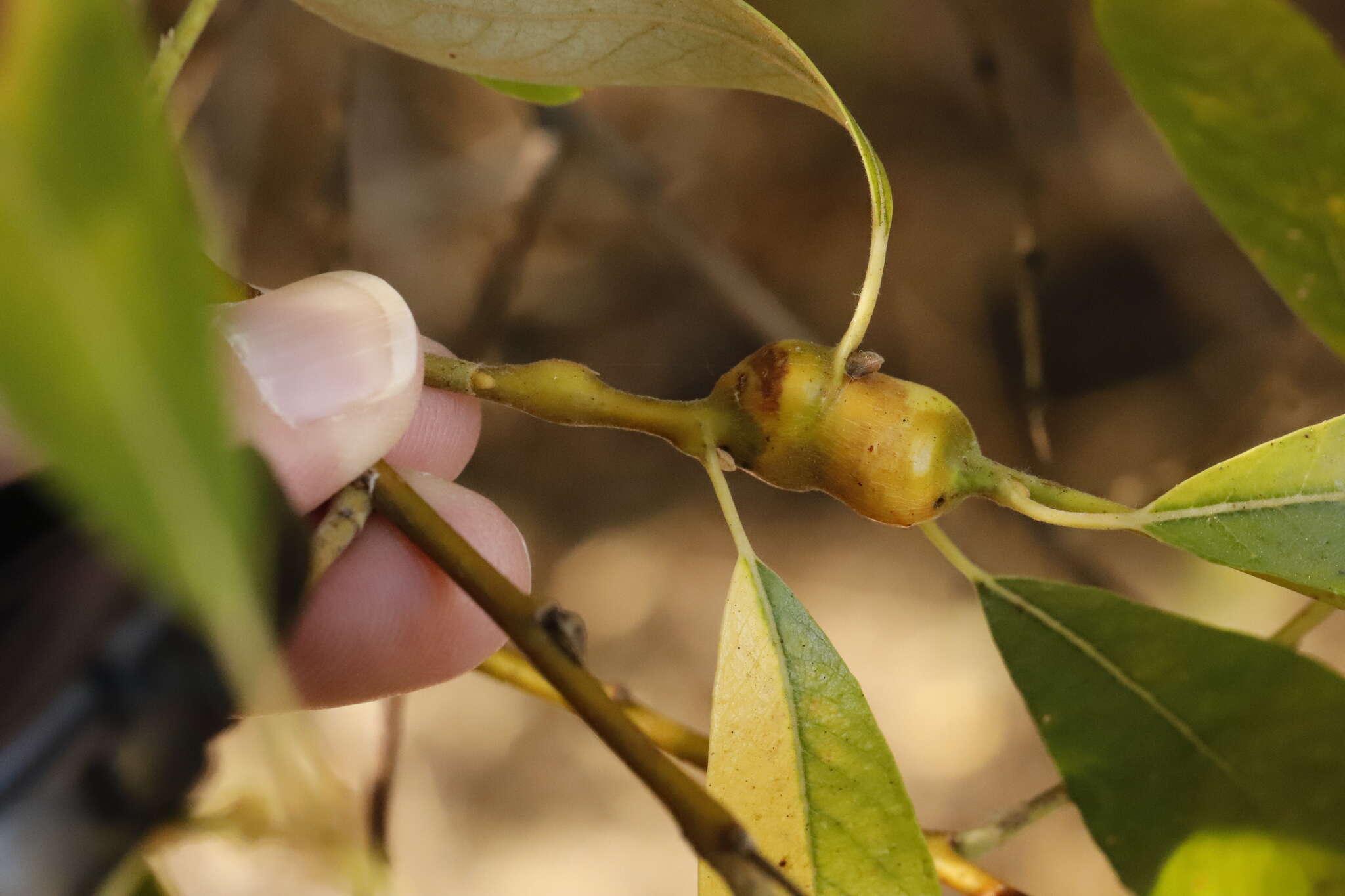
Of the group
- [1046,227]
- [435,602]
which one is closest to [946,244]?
[1046,227]

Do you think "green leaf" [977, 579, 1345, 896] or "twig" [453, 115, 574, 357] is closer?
"green leaf" [977, 579, 1345, 896]

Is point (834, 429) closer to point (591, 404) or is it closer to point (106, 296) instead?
point (591, 404)

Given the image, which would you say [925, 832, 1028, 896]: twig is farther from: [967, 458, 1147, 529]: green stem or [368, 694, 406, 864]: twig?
[368, 694, 406, 864]: twig

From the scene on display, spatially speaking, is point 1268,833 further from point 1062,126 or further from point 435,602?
point 1062,126

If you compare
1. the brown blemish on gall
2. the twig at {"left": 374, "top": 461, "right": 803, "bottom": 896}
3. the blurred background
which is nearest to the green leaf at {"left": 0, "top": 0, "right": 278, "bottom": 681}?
the twig at {"left": 374, "top": 461, "right": 803, "bottom": 896}

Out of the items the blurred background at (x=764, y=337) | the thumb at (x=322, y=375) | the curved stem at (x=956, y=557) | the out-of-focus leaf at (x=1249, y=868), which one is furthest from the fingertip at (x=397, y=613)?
the blurred background at (x=764, y=337)

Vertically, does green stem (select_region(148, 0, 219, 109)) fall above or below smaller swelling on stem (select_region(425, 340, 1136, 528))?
above
